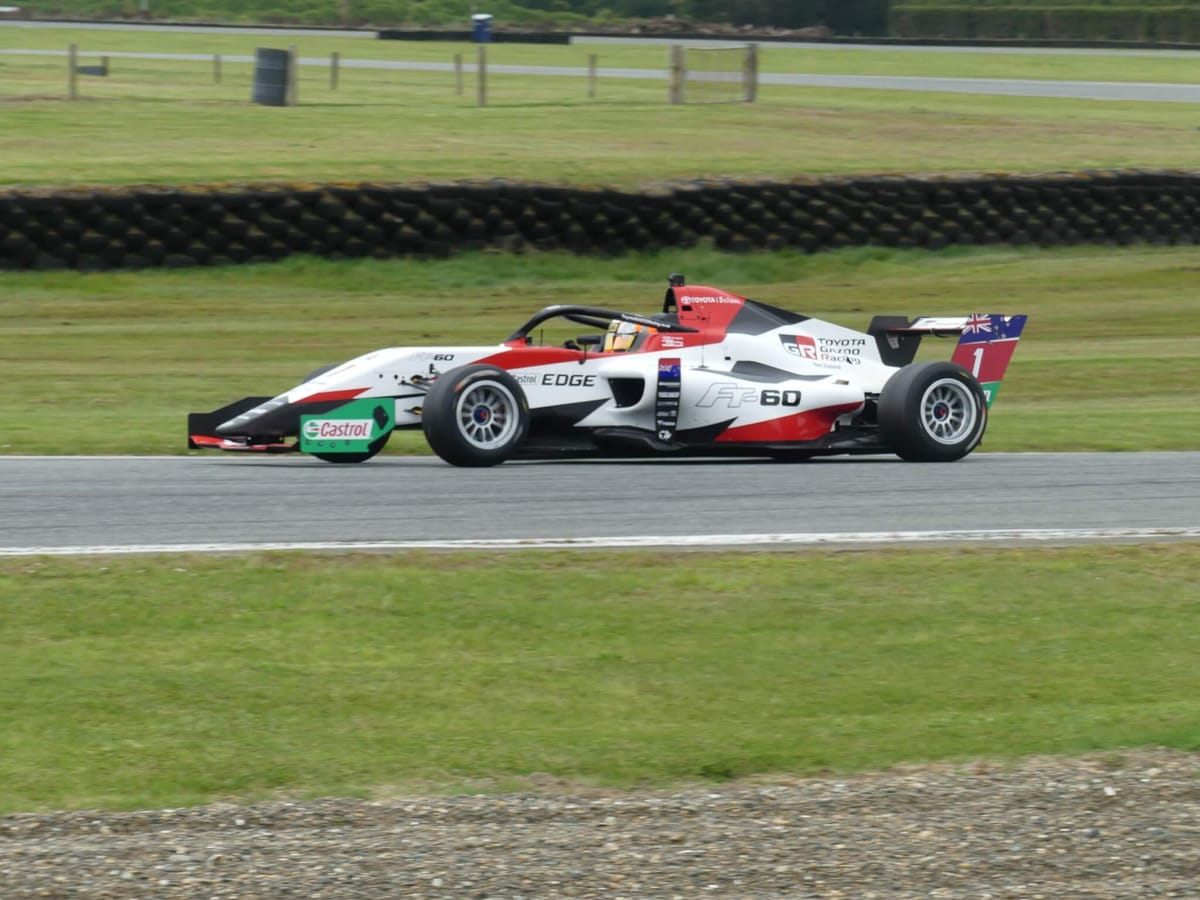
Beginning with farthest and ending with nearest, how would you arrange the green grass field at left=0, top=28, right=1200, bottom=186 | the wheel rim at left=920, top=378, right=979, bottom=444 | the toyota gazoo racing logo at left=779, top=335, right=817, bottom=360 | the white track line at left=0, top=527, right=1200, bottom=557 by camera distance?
1. the green grass field at left=0, top=28, right=1200, bottom=186
2. the toyota gazoo racing logo at left=779, top=335, right=817, bottom=360
3. the wheel rim at left=920, top=378, right=979, bottom=444
4. the white track line at left=0, top=527, right=1200, bottom=557

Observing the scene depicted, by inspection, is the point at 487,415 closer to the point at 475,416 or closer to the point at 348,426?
the point at 475,416

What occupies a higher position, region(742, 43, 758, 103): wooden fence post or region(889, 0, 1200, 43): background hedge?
region(889, 0, 1200, 43): background hedge

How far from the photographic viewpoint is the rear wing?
39.3 feet

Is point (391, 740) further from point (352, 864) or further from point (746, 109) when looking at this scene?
point (746, 109)

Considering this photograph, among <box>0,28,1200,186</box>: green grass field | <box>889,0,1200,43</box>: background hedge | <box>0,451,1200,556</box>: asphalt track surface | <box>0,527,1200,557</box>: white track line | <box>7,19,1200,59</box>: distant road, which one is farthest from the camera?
<box>889,0,1200,43</box>: background hedge

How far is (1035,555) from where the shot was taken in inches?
351

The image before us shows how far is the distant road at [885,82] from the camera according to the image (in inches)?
1507

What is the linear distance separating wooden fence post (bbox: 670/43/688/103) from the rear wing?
21.9 metres

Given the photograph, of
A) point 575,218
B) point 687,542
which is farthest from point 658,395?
point 575,218

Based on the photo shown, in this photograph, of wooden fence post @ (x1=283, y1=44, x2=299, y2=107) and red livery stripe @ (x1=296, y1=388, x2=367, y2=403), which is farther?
wooden fence post @ (x1=283, y1=44, x2=299, y2=107)

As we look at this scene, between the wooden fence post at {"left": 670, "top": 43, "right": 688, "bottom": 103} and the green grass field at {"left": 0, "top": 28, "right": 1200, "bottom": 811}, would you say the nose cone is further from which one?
the wooden fence post at {"left": 670, "top": 43, "right": 688, "bottom": 103}

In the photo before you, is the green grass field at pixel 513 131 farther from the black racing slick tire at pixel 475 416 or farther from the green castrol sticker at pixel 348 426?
the black racing slick tire at pixel 475 416

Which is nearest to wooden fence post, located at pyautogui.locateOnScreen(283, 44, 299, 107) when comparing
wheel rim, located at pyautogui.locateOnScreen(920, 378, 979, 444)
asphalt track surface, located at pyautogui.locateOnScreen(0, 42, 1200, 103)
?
asphalt track surface, located at pyautogui.locateOnScreen(0, 42, 1200, 103)

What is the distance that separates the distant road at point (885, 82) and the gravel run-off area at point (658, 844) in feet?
111
